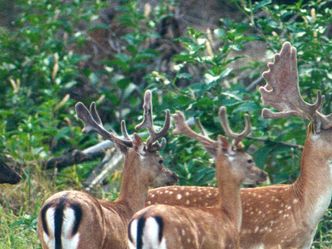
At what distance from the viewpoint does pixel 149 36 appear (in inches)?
560

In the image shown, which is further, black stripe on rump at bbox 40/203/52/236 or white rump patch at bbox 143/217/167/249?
black stripe on rump at bbox 40/203/52/236

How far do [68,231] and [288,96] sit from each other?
2169mm

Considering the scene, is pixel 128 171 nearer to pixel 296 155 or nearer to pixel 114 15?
pixel 296 155

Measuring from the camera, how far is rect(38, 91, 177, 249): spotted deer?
8633mm

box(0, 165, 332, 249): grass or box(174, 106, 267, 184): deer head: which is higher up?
box(174, 106, 267, 184): deer head

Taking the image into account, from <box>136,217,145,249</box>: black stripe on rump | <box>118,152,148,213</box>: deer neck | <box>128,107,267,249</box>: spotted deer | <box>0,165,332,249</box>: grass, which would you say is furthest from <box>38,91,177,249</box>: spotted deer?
<box>0,165,332,249</box>: grass

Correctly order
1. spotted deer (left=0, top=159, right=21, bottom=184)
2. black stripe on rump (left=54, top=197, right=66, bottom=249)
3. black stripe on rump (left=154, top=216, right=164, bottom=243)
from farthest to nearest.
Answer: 1. spotted deer (left=0, top=159, right=21, bottom=184)
2. black stripe on rump (left=54, top=197, right=66, bottom=249)
3. black stripe on rump (left=154, top=216, right=164, bottom=243)

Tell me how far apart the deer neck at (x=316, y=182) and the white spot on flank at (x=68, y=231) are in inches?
74.6

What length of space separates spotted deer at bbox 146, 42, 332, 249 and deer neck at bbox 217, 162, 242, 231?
1.14 ft

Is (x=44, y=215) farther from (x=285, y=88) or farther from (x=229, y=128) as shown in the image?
(x=285, y=88)

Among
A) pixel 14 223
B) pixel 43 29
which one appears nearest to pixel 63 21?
pixel 43 29

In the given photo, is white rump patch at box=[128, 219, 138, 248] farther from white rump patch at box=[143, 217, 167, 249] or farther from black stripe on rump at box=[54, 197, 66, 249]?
black stripe on rump at box=[54, 197, 66, 249]

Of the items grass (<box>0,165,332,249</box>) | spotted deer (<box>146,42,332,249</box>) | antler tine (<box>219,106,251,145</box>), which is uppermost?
antler tine (<box>219,106,251,145</box>)

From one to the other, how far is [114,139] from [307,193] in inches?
52.4
